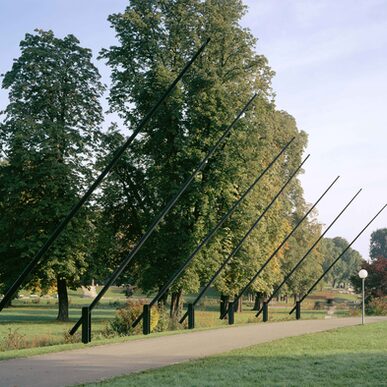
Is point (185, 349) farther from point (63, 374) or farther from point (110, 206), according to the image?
point (110, 206)

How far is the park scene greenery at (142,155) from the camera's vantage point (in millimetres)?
31375

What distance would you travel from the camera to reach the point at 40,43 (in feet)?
116

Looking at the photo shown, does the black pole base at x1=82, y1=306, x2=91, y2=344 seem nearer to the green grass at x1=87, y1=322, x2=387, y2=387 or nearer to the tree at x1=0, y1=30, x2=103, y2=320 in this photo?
the green grass at x1=87, y1=322, x2=387, y2=387

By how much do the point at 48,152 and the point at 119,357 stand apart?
20663 mm

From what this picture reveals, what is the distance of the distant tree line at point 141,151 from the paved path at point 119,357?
11883 mm

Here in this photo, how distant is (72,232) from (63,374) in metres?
22.9

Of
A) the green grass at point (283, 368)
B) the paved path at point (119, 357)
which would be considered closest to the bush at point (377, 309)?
the paved path at point (119, 357)

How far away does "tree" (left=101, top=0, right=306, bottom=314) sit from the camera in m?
31.2

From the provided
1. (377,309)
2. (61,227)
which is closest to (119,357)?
(61,227)

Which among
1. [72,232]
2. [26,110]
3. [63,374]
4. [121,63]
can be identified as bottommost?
[63,374]

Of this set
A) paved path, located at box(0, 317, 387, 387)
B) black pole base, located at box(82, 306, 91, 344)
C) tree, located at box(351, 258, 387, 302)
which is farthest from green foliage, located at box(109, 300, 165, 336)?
tree, located at box(351, 258, 387, 302)

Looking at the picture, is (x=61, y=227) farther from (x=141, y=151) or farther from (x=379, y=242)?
(x=379, y=242)

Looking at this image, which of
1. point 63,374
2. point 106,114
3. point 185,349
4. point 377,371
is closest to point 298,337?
point 185,349

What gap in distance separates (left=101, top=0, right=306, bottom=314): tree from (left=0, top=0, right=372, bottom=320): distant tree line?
7 cm
